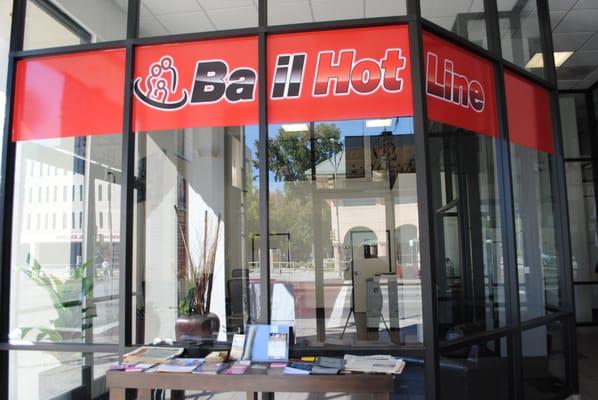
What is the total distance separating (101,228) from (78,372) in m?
1.15

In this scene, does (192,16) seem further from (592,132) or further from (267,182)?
(592,132)

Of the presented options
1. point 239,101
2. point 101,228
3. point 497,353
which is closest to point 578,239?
point 497,353

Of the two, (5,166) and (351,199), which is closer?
(5,166)

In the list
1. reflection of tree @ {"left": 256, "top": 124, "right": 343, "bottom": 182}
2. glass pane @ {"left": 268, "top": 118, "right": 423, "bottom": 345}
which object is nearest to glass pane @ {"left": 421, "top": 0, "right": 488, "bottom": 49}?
reflection of tree @ {"left": 256, "top": 124, "right": 343, "bottom": 182}

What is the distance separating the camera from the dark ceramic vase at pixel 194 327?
309 centimetres

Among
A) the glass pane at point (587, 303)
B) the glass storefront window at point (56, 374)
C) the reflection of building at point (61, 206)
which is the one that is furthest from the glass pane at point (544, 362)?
the glass pane at point (587, 303)

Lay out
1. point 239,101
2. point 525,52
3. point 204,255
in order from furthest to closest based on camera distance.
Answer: point 204,255
point 525,52
point 239,101

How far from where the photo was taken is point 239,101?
292 centimetres

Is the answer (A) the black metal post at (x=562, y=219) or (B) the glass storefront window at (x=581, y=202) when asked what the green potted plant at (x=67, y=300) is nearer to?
(A) the black metal post at (x=562, y=219)

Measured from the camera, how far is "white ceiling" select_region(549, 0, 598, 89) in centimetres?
449

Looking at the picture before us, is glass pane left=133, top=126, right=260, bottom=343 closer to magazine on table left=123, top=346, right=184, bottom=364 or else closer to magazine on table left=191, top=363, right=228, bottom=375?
magazine on table left=123, top=346, right=184, bottom=364

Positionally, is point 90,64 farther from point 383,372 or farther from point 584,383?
point 584,383

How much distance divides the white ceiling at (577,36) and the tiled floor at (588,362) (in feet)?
12.5

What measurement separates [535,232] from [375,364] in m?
2.52
